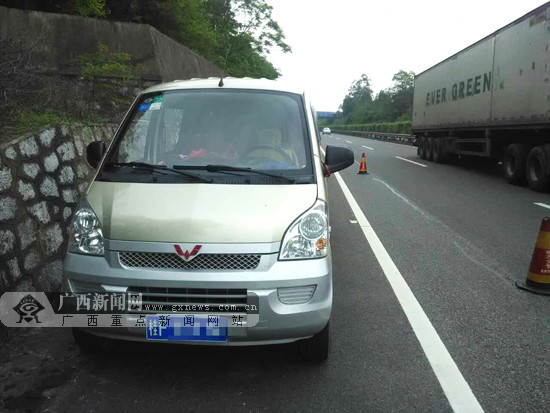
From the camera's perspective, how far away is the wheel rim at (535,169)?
1154 cm

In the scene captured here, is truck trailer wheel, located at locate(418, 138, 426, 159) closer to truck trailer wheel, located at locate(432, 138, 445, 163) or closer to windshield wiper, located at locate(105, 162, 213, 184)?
truck trailer wheel, located at locate(432, 138, 445, 163)

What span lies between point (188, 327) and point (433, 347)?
6.02 ft

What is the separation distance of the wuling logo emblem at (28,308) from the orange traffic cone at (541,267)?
14.8 ft

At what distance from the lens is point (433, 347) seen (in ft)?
11.7

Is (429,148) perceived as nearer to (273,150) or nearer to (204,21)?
(204,21)

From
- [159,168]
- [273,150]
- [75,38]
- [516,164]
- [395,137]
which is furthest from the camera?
[395,137]

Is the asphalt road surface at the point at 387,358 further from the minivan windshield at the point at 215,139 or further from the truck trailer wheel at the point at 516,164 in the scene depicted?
the truck trailer wheel at the point at 516,164

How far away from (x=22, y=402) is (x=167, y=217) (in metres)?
1.33

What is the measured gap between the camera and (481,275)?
5.27 metres

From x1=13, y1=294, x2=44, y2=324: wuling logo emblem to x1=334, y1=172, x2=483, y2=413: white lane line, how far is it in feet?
10.2

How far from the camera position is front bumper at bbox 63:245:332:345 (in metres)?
2.81

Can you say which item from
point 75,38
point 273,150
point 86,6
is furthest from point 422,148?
point 273,150

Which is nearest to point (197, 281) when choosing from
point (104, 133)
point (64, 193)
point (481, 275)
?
point (64, 193)

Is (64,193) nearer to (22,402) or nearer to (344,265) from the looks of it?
(22,402)
